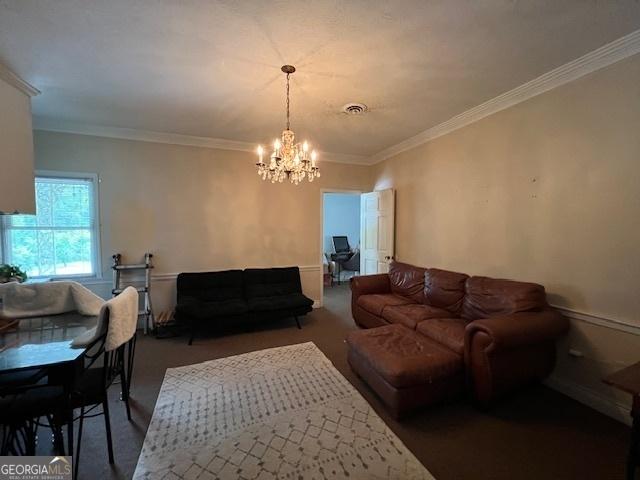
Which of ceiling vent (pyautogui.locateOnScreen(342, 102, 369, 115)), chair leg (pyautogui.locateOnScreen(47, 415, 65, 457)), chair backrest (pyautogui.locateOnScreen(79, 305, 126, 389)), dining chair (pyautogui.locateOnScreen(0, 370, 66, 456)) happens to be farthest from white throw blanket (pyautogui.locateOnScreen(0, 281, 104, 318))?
ceiling vent (pyautogui.locateOnScreen(342, 102, 369, 115))

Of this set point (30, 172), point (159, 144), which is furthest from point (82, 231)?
point (159, 144)

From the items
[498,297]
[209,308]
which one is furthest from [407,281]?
[209,308]

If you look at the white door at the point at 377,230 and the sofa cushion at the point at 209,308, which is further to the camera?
the white door at the point at 377,230

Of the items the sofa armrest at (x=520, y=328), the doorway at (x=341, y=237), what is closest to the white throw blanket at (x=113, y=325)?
the sofa armrest at (x=520, y=328)

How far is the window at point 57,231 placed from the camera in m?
3.18

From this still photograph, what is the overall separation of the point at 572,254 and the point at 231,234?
4010mm

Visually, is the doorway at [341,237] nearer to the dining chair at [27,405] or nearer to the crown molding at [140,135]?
the crown molding at [140,135]

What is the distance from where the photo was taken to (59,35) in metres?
1.78

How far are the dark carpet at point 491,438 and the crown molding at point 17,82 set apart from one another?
2.84 metres

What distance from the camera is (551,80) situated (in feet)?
7.43

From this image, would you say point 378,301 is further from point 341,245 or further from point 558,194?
point 341,245

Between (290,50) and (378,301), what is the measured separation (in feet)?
9.16

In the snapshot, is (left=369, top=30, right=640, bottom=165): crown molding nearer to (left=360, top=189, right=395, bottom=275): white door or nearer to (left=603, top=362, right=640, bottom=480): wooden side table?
(left=360, top=189, right=395, bottom=275): white door

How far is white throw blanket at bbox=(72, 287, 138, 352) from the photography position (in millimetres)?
1497
